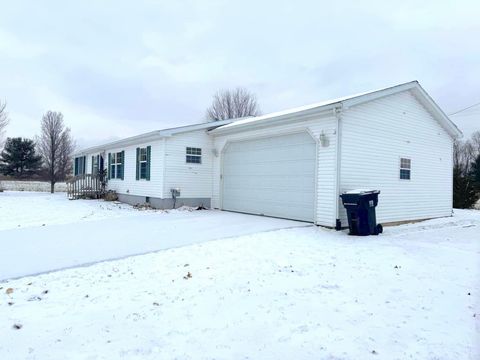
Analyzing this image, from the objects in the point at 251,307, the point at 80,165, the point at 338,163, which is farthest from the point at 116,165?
the point at 251,307

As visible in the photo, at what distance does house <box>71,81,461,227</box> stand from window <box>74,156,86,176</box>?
308 inches

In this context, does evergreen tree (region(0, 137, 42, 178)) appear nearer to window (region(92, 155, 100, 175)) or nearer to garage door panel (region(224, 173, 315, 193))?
window (region(92, 155, 100, 175))

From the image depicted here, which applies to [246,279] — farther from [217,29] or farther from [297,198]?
[217,29]

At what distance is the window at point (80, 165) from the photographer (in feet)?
73.2

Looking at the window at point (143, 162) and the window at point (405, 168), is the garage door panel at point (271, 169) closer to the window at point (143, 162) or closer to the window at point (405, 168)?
the window at point (405, 168)

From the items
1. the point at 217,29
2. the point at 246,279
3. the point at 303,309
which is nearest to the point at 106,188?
the point at 217,29

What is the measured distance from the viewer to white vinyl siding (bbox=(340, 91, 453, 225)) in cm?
978

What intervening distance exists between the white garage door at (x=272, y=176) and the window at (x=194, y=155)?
3.27ft

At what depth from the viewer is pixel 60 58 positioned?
1345 centimetres

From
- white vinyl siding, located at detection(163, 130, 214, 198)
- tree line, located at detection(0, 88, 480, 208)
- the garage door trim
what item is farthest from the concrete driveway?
tree line, located at detection(0, 88, 480, 208)

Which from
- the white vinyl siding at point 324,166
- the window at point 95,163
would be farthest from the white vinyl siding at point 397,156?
the window at point 95,163

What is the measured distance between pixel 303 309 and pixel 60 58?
13.3 m


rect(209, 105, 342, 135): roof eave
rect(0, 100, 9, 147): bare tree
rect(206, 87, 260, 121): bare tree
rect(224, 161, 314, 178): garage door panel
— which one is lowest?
rect(224, 161, 314, 178): garage door panel

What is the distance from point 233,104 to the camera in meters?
39.1
